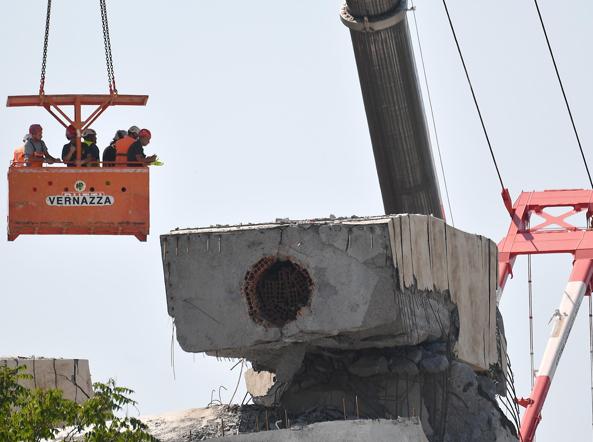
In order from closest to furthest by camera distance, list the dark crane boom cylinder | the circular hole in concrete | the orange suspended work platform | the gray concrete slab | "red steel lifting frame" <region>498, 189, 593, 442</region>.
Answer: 1. the gray concrete slab
2. the circular hole in concrete
3. the orange suspended work platform
4. the dark crane boom cylinder
5. "red steel lifting frame" <region>498, 189, 593, 442</region>

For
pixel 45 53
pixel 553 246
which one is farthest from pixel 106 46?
pixel 553 246

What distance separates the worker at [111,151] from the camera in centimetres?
3306

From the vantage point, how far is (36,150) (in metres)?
33.2

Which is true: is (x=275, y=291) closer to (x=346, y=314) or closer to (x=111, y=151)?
(x=346, y=314)

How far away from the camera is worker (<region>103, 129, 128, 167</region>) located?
33.1 meters

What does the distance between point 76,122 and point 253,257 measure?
8.02 meters

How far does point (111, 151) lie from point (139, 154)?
0.49 meters

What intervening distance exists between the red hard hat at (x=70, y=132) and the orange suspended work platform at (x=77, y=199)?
416 millimetres

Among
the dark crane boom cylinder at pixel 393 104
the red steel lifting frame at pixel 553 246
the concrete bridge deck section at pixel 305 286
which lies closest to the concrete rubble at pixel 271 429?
the concrete bridge deck section at pixel 305 286

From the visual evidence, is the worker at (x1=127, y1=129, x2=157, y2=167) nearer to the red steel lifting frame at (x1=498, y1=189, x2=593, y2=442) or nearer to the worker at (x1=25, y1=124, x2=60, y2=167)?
the worker at (x1=25, y1=124, x2=60, y2=167)

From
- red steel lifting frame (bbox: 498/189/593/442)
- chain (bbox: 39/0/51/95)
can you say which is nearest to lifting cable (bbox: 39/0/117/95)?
chain (bbox: 39/0/51/95)

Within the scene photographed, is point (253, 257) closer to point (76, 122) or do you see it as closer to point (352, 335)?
point (352, 335)

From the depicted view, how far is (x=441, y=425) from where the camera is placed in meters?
27.3

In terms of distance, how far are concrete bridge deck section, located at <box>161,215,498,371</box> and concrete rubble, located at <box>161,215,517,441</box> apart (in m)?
0.01
